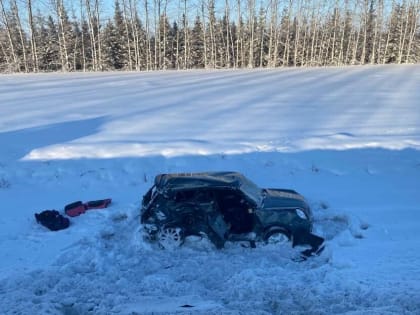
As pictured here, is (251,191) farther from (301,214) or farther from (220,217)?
(301,214)

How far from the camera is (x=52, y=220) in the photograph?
23.6ft

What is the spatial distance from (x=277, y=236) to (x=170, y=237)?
1632mm

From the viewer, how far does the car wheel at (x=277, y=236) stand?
A: 618 cm

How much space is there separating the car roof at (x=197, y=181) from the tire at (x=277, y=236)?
87cm

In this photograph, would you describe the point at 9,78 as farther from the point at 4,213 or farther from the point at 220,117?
the point at 4,213

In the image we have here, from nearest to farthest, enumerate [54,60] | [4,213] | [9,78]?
1. [4,213]
2. [9,78]
3. [54,60]

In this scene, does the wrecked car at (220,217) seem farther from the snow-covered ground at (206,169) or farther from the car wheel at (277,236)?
the snow-covered ground at (206,169)

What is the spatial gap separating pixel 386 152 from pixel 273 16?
3158 centimetres

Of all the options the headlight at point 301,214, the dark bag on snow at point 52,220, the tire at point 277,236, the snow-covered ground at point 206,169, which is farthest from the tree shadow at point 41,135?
the headlight at point 301,214

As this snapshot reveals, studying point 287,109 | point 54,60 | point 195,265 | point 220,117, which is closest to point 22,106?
point 220,117

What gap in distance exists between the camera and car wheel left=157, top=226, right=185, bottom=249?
20.3 ft

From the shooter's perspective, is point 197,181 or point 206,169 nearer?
point 197,181

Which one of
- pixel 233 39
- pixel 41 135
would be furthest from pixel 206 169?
pixel 233 39

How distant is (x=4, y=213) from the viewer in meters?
7.90
